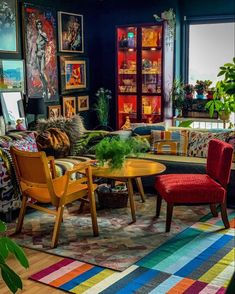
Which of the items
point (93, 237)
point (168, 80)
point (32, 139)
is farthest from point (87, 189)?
point (168, 80)

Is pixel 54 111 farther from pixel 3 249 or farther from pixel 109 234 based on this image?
pixel 3 249

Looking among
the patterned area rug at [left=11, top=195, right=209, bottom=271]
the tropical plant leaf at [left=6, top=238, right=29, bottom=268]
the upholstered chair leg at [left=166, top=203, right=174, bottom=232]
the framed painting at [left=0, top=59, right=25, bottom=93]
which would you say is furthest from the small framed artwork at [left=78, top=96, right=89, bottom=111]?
the tropical plant leaf at [left=6, top=238, right=29, bottom=268]

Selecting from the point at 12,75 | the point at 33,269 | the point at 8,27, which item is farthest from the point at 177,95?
the point at 33,269

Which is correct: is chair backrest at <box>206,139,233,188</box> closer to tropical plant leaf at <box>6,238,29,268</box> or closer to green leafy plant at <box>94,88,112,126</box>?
tropical plant leaf at <box>6,238,29,268</box>

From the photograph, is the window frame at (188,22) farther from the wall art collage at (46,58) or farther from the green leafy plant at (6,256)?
the green leafy plant at (6,256)

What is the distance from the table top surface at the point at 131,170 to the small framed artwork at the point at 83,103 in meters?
3.35

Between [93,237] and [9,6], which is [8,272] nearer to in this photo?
[93,237]

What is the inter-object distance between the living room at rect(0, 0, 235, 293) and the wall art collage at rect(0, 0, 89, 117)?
22mm

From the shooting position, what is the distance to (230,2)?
7.50 metres

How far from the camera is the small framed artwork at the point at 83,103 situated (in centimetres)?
799

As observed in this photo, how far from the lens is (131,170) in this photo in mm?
4535

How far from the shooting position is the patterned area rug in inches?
148

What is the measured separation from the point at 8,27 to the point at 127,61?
2.28 m

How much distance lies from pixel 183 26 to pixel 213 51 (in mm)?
666
